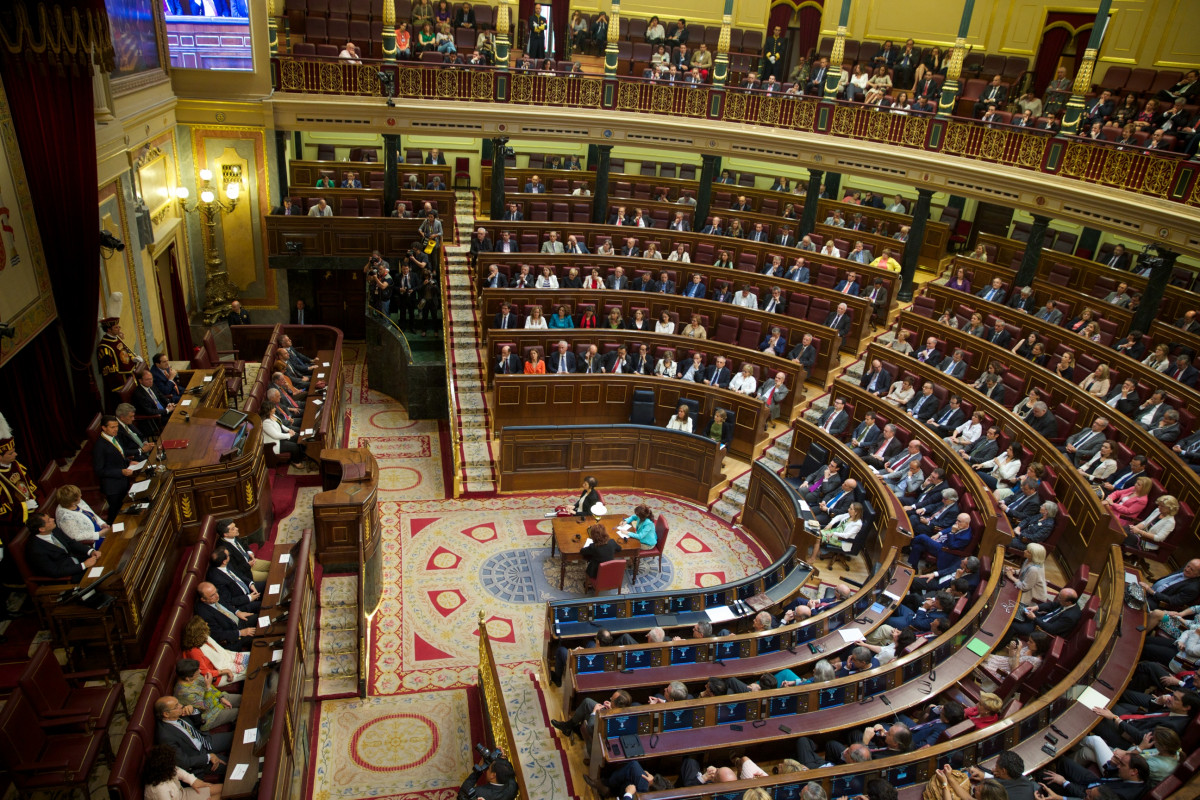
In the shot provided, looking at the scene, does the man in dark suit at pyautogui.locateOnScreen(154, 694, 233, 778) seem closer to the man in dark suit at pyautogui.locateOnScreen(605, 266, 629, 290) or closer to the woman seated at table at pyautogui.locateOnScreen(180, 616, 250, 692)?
the woman seated at table at pyautogui.locateOnScreen(180, 616, 250, 692)

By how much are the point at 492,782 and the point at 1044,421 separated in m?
8.32

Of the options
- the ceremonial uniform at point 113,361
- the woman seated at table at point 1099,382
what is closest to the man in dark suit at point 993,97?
the woman seated at table at point 1099,382

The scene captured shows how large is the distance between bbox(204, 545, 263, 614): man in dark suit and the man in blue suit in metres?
6.75

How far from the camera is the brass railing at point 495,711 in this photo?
6.20m

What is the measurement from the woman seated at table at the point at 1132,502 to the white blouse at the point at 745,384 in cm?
460

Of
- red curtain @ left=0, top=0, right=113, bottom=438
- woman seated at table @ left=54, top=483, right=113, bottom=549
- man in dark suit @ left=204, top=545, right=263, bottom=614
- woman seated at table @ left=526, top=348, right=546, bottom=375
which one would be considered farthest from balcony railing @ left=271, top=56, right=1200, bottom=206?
man in dark suit @ left=204, top=545, right=263, bottom=614

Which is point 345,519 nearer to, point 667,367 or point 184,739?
point 184,739

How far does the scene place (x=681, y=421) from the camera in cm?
1159

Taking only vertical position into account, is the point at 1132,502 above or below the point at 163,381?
below

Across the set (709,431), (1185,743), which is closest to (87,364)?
(709,431)

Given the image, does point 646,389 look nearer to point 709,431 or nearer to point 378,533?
point 709,431

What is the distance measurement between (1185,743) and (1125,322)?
861 centimetres

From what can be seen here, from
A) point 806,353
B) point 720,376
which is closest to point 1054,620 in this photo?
point 720,376

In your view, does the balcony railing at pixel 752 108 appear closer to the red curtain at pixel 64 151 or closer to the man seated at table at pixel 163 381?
the red curtain at pixel 64 151
